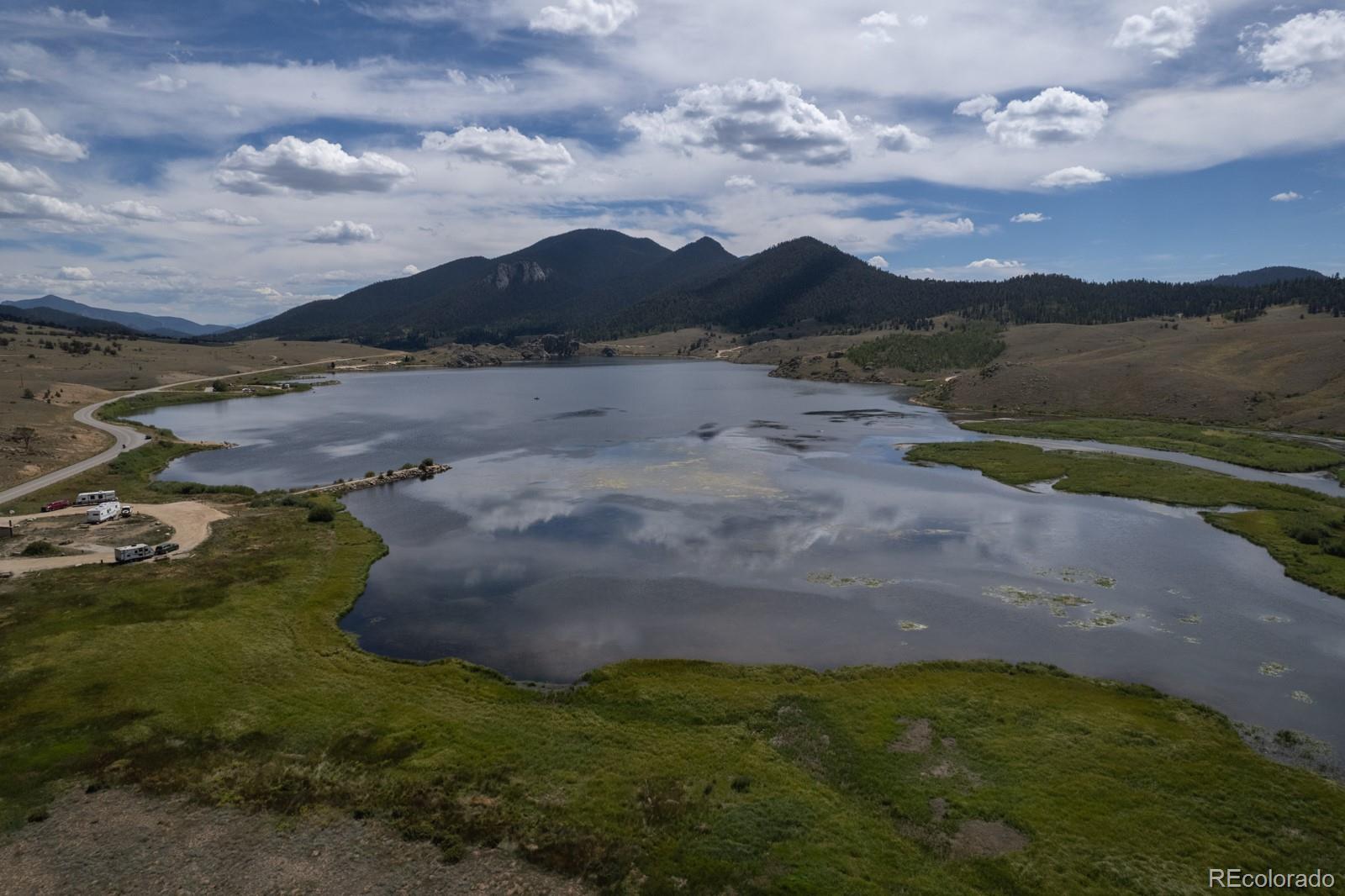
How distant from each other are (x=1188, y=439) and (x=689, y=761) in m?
114

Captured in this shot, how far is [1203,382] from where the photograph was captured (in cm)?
13912

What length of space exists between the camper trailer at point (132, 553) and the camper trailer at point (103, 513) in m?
10.8

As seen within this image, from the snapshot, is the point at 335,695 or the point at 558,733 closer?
the point at 558,733

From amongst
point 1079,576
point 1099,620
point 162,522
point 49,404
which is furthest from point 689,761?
point 49,404

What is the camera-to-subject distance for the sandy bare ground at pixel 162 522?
50.2 meters

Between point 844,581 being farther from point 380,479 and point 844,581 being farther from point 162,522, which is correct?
point 162,522

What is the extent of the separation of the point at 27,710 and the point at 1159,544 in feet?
254

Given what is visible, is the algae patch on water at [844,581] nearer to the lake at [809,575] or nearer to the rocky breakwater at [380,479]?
the lake at [809,575]

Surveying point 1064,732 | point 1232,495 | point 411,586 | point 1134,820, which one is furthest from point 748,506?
point 1232,495

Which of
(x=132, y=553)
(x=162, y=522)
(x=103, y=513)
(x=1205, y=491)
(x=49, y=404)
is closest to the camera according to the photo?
(x=132, y=553)

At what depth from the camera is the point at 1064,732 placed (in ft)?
102

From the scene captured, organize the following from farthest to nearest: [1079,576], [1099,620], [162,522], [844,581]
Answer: [162,522] < [1079,576] < [844,581] < [1099,620]

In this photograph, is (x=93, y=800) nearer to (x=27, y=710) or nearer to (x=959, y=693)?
(x=27, y=710)

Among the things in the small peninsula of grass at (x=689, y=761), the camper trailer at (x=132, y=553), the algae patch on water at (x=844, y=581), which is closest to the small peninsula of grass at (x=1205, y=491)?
the algae patch on water at (x=844, y=581)
